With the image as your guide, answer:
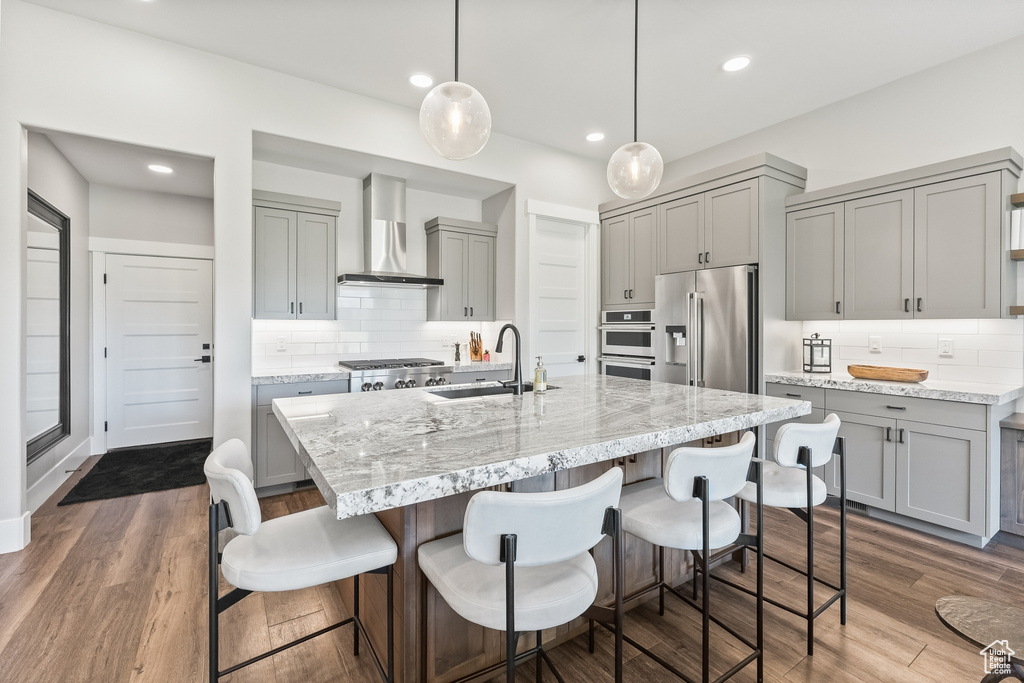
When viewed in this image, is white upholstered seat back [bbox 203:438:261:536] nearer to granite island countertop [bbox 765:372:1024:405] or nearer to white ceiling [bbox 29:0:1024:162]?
white ceiling [bbox 29:0:1024:162]

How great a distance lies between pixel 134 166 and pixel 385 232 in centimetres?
212

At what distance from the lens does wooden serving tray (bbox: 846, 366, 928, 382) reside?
123 inches

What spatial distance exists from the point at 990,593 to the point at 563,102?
3966 mm

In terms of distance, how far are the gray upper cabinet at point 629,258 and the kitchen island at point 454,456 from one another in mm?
2468

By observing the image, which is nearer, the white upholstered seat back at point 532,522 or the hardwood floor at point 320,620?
the white upholstered seat back at point 532,522

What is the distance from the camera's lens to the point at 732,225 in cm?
384

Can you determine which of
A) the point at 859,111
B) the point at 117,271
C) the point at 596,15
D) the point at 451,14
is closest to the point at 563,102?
the point at 596,15

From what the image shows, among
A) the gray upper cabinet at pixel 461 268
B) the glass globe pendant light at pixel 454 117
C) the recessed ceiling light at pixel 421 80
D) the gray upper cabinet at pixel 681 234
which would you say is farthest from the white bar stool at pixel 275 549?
the gray upper cabinet at pixel 681 234

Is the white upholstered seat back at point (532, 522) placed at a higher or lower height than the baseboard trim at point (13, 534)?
higher

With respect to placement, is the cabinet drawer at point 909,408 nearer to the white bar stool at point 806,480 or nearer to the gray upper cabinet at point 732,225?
the gray upper cabinet at point 732,225

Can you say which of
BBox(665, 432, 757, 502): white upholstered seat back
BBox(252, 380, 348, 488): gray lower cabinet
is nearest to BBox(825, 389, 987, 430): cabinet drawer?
BBox(665, 432, 757, 502): white upholstered seat back

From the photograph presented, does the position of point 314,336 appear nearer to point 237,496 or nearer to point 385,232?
point 385,232

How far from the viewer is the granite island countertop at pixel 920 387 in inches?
105

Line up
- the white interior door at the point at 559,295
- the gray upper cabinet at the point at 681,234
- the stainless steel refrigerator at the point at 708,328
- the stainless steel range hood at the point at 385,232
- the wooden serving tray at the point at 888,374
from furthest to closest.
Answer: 1. the white interior door at the point at 559,295
2. the stainless steel range hood at the point at 385,232
3. the gray upper cabinet at the point at 681,234
4. the stainless steel refrigerator at the point at 708,328
5. the wooden serving tray at the point at 888,374
